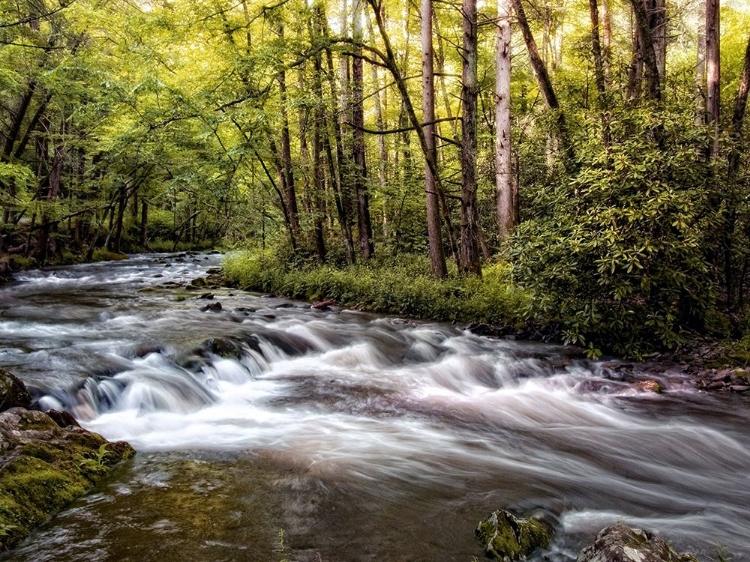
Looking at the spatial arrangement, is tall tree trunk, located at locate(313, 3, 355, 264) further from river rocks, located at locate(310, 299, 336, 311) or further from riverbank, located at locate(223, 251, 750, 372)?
river rocks, located at locate(310, 299, 336, 311)

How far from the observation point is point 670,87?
9945mm

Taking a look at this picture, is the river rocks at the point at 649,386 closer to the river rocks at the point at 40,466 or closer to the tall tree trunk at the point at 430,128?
the tall tree trunk at the point at 430,128

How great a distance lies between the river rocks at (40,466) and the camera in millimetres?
3244

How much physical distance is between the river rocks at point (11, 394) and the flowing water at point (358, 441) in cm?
60

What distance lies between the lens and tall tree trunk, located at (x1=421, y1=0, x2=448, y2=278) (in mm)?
11102

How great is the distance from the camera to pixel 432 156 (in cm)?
1148

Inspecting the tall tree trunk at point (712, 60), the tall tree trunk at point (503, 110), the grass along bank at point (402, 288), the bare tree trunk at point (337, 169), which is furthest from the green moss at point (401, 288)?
A: the tall tree trunk at point (712, 60)

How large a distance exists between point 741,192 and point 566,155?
2829 millimetres

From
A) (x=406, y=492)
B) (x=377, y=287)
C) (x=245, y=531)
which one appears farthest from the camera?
(x=377, y=287)

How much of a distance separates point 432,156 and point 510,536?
31.0ft

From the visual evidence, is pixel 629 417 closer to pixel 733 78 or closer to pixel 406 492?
pixel 406 492

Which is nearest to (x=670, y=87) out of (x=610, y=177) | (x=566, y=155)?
(x=566, y=155)

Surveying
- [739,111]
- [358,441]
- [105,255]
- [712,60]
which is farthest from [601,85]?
[105,255]

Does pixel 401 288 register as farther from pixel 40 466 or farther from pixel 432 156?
pixel 40 466
